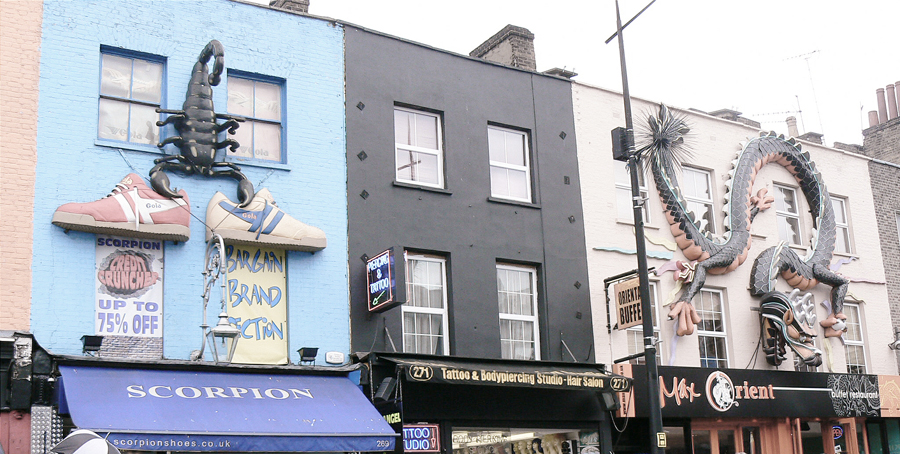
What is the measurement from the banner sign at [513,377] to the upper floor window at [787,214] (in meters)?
7.61

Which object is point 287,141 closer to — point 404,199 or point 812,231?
point 404,199

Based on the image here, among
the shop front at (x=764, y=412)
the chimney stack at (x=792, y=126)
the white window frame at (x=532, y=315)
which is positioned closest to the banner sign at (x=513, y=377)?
the white window frame at (x=532, y=315)

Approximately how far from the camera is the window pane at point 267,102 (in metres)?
15.9

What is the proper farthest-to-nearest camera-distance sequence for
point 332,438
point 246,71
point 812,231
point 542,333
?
point 812,231
point 542,333
point 246,71
point 332,438

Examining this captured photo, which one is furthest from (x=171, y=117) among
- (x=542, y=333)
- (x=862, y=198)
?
(x=862, y=198)

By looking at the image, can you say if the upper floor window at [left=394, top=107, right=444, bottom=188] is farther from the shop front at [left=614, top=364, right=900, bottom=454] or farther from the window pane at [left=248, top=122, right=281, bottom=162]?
the shop front at [left=614, top=364, right=900, bottom=454]

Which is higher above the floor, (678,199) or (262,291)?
(678,199)

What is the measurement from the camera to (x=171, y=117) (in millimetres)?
14500

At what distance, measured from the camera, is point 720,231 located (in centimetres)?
2089

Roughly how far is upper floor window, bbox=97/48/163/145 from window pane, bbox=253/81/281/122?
1.63 m

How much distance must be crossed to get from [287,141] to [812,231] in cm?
1314

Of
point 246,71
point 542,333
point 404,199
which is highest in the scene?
point 246,71

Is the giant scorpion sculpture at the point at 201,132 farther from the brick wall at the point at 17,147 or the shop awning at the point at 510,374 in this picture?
the shop awning at the point at 510,374

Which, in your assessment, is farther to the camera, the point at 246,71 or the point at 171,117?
the point at 246,71
